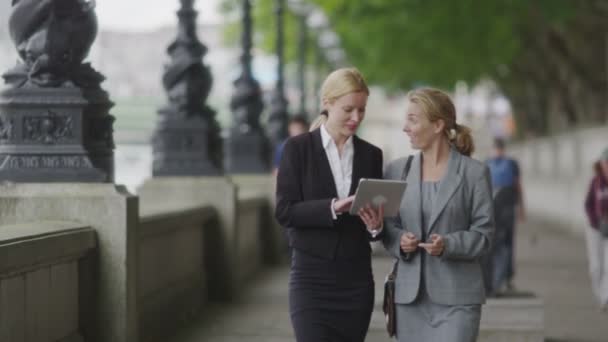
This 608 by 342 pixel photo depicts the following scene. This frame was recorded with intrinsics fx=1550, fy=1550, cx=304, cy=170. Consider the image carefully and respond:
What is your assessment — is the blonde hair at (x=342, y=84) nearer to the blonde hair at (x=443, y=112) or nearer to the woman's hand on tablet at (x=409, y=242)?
the blonde hair at (x=443, y=112)

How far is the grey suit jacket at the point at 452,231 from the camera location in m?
7.09

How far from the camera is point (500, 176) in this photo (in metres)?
19.2

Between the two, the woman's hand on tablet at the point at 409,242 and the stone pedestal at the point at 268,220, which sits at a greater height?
the woman's hand on tablet at the point at 409,242

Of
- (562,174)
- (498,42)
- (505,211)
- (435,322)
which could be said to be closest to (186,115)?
(505,211)

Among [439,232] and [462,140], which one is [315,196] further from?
[462,140]

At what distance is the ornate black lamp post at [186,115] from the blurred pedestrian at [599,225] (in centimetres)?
412

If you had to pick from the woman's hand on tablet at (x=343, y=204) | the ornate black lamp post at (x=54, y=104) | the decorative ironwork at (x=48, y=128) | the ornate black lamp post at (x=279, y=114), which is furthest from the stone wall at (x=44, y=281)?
the ornate black lamp post at (x=279, y=114)

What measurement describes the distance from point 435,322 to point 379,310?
5.21 meters

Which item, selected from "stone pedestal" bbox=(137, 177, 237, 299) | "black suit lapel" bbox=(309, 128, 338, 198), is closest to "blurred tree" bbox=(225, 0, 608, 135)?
"stone pedestal" bbox=(137, 177, 237, 299)

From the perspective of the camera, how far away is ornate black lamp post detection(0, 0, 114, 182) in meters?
10.4

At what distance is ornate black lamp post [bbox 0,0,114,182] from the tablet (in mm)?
3742

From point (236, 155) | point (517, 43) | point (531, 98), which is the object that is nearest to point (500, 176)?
point (236, 155)

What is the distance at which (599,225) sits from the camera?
1622cm

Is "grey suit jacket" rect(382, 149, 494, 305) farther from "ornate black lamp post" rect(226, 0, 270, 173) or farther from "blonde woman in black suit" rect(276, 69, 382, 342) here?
"ornate black lamp post" rect(226, 0, 270, 173)
